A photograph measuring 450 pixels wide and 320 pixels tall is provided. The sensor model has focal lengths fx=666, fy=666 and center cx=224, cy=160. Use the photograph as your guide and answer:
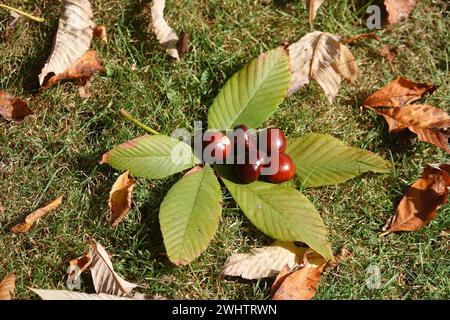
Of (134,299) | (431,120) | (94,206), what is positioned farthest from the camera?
(431,120)

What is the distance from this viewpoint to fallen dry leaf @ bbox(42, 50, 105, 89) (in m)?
2.79

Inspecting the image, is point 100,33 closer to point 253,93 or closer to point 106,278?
point 253,93

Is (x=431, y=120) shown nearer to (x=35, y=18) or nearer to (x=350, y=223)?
(x=350, y=223)

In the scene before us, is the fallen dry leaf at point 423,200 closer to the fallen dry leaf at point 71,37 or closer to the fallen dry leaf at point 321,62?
the fallen dry leaf at point 321,62

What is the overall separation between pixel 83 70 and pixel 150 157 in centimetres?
54

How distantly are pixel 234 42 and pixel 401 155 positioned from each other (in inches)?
34.5

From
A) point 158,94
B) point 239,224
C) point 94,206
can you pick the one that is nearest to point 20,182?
point 94,206

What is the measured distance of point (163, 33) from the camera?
113 inches

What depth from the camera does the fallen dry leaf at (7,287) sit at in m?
2.43

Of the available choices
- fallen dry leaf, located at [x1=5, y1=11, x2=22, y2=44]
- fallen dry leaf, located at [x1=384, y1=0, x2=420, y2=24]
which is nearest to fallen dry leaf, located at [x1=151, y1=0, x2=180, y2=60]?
fallen dry leaf, located at [x1=5, y1=11, x2=22, y2=44]

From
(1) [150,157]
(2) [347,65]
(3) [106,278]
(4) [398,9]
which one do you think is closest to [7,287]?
(3) [106,278]

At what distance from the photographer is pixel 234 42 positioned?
9.70 ft

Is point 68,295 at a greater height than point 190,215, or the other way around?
point 190,215

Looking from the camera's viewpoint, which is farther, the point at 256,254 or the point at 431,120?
the point at 431,120
